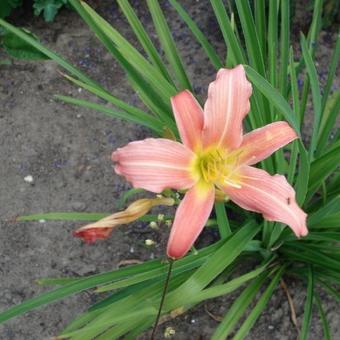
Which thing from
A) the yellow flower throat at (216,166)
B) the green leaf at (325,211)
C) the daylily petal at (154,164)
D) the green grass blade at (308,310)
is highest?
the daylily petal at (154,164)

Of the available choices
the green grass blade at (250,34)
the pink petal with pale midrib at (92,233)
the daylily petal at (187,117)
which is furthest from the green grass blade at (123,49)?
the pink petal with pale midrib at (92,233)

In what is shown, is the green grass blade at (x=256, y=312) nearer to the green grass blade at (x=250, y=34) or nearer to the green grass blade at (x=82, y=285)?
the green grass blade at (x=82, y=285)

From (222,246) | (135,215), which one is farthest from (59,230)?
(135,215)

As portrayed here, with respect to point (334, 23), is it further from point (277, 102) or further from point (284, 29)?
point (277, 102)

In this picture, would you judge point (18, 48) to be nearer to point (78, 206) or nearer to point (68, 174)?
point (68, 174)

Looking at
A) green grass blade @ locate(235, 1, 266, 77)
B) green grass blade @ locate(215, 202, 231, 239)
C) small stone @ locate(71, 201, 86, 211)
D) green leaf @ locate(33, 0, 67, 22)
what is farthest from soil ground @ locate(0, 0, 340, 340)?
green grass blade @ locate(235, 1, 266, 77)

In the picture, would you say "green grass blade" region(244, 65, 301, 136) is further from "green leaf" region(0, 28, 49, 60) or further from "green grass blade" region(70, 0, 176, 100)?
"green leaf" region(0, 28, 49, 60)
